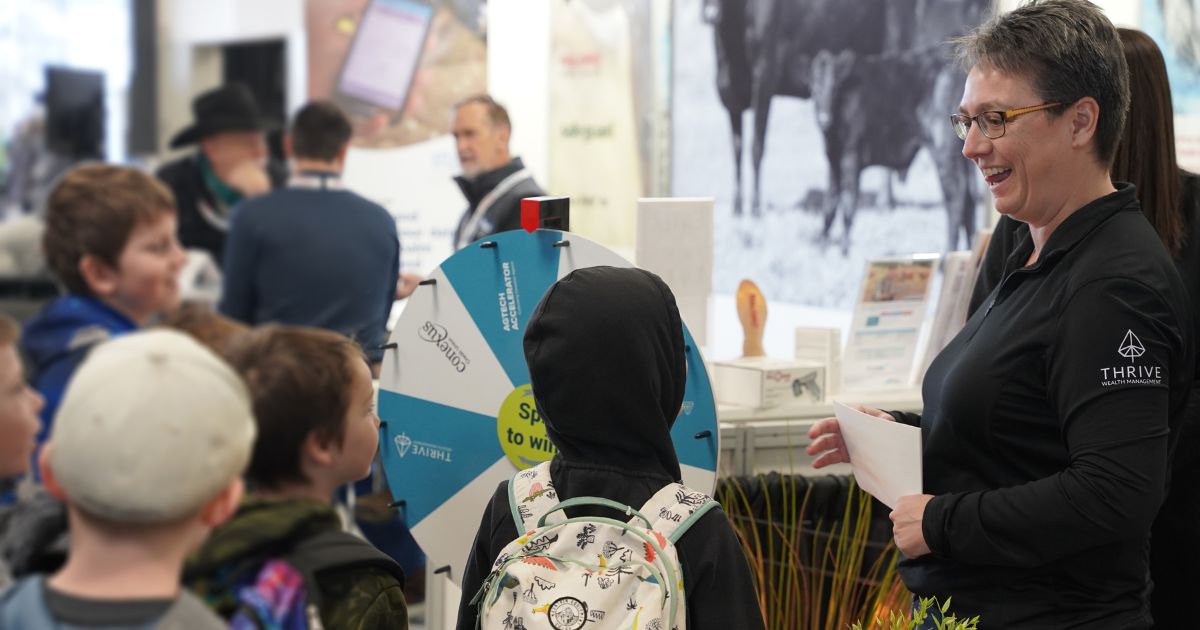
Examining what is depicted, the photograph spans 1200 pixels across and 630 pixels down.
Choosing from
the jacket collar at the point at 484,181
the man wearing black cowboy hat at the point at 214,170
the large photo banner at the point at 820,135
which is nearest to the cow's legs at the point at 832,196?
the large photo banner at the point at 820,135

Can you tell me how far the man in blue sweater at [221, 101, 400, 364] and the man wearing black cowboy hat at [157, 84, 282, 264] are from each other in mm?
447

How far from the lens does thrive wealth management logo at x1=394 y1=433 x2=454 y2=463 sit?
2297 mm

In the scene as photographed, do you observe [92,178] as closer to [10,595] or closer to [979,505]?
A: [10,595]

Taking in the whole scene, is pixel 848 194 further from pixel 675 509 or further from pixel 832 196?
pixel 675 509

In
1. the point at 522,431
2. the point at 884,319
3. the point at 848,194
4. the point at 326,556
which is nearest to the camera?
the point at 326,556

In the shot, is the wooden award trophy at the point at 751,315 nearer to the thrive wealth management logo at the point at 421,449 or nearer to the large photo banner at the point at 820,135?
the thrive wealth management logo at the point at 421,449

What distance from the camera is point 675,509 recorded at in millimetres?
1655

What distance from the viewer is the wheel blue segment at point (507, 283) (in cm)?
223

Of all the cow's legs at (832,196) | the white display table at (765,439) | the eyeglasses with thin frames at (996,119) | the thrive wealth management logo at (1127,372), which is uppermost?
the eyeglasses with thin frames at (996,119)

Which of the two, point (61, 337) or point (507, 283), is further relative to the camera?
point (507, 283)

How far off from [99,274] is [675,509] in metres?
0.90

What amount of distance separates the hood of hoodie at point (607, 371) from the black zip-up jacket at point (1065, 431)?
1.37 feet

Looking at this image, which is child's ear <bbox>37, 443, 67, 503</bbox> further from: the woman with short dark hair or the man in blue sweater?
the man in blue sweater

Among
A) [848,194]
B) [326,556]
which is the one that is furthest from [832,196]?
[326,556]
